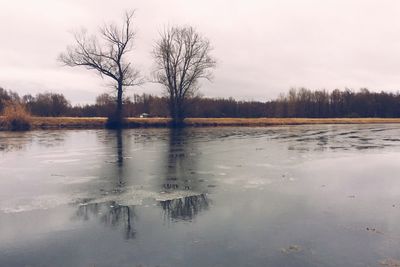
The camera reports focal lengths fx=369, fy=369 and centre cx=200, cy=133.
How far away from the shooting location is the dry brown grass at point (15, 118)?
3578 centimetres

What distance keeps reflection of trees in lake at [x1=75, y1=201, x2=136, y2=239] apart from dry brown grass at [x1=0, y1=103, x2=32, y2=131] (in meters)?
32.1

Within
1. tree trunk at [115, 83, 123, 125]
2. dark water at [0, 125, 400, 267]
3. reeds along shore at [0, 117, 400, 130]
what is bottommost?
dark water at [0, 125, 400, 267]

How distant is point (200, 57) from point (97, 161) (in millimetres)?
32733

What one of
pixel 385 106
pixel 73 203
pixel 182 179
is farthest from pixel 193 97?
pixel 385 106

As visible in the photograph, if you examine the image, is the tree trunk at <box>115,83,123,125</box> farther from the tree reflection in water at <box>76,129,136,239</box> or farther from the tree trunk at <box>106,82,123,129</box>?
the tree reflection in water at <box>76,129,136,239</box>

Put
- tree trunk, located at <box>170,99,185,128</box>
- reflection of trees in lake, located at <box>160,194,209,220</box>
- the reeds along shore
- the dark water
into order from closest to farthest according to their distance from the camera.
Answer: the dark water → reflection of trees in lake, located at <box>160,194,209,220</box> → the reeds along shore → tree trunk, located at <box>170,99,185,128</box>

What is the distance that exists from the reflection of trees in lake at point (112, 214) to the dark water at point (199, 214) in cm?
2

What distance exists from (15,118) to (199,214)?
34.0 metres

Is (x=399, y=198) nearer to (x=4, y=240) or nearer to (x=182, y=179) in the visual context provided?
(x=182, y=179)

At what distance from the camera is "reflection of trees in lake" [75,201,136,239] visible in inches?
260

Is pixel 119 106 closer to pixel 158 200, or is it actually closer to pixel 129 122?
pixel 129 122

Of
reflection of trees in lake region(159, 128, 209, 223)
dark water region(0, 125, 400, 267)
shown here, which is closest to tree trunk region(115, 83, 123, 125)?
reflection of trees in lake region(159, 128, 209, 223)

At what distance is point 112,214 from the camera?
7332 mm

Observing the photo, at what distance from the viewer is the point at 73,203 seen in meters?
8.20
